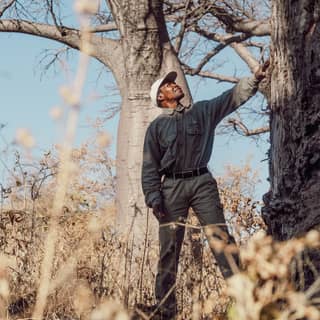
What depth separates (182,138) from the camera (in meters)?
5.77

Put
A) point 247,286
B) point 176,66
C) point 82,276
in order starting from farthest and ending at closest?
point 176,66 → point 82,276 → point 247,286

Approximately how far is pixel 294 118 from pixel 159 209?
1.88 m

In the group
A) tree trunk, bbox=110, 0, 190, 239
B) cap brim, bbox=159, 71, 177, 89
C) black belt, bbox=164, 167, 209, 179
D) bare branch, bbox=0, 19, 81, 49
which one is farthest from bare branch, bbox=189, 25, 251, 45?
black belt, bbox=164, 167, 209, 179

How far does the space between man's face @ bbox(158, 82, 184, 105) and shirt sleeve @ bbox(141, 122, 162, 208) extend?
290mm

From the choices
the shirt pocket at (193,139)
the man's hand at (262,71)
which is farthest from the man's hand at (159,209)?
the man's hand at (262,71)

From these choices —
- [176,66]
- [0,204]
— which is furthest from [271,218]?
[176,66]

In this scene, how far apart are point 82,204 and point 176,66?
2.40 meters

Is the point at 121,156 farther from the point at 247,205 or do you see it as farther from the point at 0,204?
the point at 0,204

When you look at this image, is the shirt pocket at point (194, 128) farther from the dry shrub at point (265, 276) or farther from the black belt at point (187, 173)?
the dry shrub at point (265, 276)

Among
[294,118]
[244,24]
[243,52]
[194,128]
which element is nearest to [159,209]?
[194,128]

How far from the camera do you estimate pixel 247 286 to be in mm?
1320

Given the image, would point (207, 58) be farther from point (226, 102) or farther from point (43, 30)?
point (226, 102)

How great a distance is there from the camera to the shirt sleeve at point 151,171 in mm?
5680

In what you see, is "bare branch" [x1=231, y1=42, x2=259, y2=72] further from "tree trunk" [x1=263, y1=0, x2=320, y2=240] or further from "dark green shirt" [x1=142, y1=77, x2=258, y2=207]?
"tree trunk" [x1=263, y1=0, x2=320, y2=240]
